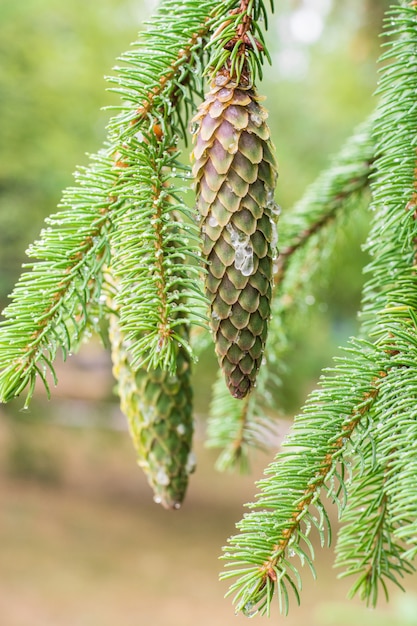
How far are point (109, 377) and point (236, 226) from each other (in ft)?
34.3

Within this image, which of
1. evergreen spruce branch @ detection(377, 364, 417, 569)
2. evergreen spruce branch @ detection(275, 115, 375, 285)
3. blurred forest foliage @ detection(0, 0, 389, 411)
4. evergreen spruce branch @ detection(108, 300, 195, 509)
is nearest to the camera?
evergreen spruce branch @ detection(377, 364, 417, 569)

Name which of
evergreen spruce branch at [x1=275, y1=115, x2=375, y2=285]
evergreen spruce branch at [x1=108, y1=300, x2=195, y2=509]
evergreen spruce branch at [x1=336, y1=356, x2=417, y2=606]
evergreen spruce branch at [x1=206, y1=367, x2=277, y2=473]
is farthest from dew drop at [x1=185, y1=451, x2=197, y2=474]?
evergreen spruce branch at [x1=275, y1=115, x2=375, y2=285]

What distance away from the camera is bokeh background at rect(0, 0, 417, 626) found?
19.6ft

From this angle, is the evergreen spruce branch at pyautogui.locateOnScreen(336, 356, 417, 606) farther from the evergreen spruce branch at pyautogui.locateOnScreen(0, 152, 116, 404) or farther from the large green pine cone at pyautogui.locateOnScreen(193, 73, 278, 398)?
the evergreen spruce branch at pyautogui.locateOnScreen(0, 152, 116, 404)

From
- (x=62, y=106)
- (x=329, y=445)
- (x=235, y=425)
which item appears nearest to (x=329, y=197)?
(x=235, y=425)

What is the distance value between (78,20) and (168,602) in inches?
223

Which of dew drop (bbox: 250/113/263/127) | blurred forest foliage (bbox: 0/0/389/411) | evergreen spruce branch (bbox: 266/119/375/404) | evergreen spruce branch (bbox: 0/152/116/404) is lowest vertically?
evergreen spruce branch (bbox: 0/152/116/404)

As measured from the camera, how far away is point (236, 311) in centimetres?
55

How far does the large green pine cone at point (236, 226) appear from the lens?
1.81ft

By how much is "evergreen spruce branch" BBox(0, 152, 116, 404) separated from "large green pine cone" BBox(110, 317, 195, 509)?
0.13 m

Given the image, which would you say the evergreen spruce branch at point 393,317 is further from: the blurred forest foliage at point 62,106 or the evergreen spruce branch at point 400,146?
the blurred forest foliage at point 62,106

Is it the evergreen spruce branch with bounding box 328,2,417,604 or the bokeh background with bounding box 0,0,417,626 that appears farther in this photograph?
the bokeh background with bounding box 0,0,417,626

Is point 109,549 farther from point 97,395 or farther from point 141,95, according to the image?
point 141,95

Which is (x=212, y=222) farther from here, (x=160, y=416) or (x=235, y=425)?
(x=235, y=425)
